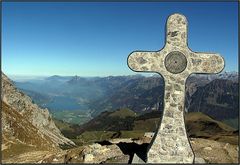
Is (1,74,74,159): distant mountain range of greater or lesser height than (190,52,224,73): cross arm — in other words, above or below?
below

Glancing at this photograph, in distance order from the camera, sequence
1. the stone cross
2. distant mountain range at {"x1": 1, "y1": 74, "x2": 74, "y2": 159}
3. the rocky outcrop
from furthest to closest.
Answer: distant mountain range at {"x1": 1, "y1": 74, "x2": 74, "y2": 159}
the rocky outcrop
the stone cross

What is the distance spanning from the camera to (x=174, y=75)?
25.8m

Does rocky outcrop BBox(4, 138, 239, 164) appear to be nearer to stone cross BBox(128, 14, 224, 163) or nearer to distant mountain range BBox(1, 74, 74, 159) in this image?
stone cross BBox(128, 14, 224, 163)

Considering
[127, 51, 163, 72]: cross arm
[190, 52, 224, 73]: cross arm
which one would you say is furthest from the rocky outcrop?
[190, 52, 224, 73]: cross arm

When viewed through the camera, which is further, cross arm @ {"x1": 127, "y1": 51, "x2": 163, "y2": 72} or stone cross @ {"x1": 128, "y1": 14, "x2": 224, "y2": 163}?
cross arm @ {"x1": 127, "y1": 51, "x2": 163, "y2": 72}

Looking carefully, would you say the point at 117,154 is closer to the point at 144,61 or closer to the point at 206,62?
the point at 144,61

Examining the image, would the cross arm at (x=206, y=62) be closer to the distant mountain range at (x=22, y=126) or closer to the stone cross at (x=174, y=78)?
the stone cross at (x=174, y=78)

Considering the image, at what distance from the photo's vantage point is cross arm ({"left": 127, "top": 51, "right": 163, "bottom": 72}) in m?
25.9

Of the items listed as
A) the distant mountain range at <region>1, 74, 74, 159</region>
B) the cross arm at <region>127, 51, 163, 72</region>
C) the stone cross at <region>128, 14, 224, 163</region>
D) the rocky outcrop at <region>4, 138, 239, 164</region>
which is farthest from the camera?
the distant mountain range at <region>1, 74, 74, 159</region>

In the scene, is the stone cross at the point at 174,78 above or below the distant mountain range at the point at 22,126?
above

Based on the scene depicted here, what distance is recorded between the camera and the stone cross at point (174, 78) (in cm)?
2575

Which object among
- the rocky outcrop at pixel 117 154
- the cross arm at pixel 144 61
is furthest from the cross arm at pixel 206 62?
the rocky outcrop at pixel 117 154

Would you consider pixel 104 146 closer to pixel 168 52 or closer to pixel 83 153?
pixel 83 153

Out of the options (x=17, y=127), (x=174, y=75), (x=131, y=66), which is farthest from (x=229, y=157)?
(x=17, y=127)
